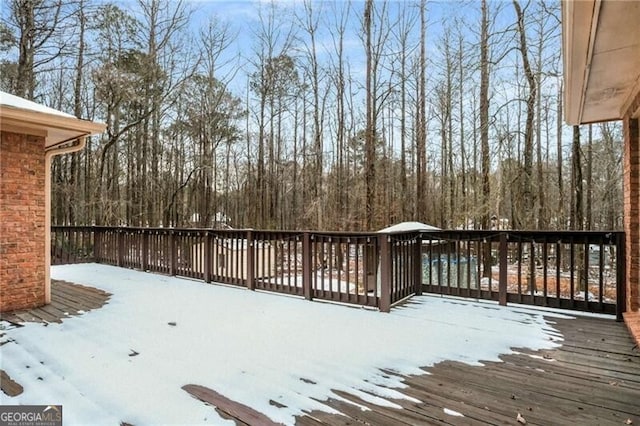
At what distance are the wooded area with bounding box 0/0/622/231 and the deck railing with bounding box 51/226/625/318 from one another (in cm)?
444

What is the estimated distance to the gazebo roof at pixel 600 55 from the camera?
7.44 ft

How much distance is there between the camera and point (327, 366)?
281 cm

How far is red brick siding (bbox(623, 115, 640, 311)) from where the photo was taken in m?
3.90

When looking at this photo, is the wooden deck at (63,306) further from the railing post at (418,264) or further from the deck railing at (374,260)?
the railing post at (418,264)

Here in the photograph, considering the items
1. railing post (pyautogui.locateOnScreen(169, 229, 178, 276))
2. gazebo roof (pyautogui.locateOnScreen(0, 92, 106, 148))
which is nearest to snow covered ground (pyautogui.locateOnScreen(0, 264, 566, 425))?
railing post (pyautogui.locateOnScreen(169, 229, 178, 276))

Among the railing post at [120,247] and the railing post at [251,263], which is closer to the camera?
the railing post at [251,263]

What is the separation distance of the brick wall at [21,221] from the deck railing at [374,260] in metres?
2.50

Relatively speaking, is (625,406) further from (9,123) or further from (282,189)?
(282,189)

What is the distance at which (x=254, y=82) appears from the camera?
16.5 metres

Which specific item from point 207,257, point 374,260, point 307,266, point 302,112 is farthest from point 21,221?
point 302,112

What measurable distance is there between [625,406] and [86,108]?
1746 centimetres

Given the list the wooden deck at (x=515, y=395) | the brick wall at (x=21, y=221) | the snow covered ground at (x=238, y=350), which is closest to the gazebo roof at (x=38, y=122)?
the brick wall at (x=21, y=221)

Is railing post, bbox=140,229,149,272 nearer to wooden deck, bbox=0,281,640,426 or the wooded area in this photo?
wooden deck, bbox=0,281,640,426

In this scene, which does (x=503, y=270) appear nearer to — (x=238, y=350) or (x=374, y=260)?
(x=374, y=260)
